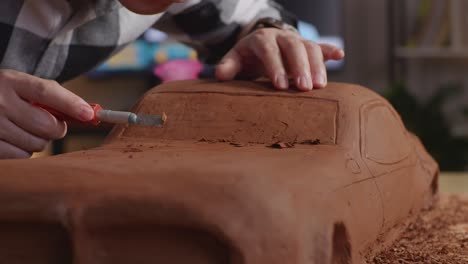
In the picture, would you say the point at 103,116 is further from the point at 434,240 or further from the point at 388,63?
the point at 388,63

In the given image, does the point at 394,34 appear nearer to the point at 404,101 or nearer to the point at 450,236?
the point at 404,101

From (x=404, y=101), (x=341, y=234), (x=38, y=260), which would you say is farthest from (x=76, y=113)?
(x=404, y=101)

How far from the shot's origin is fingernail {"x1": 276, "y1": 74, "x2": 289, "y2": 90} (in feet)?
4.42

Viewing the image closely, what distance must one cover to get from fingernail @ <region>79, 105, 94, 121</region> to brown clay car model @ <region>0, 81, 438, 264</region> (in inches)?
2.1

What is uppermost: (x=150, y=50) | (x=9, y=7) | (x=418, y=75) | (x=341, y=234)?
(x=9, y=7)

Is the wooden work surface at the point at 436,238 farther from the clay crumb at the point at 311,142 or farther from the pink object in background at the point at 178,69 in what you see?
the pink object in background at the point at 178,69

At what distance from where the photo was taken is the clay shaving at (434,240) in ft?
3.73

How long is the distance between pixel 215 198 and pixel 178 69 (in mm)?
3784

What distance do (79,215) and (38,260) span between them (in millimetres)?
96

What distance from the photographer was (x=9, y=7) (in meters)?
1.41

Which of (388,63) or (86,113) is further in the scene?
(388,63)

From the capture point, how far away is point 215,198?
32.7 inches

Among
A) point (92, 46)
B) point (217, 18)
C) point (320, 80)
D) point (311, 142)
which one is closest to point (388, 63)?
point (217, 18)

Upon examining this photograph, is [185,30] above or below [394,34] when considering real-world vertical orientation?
above
